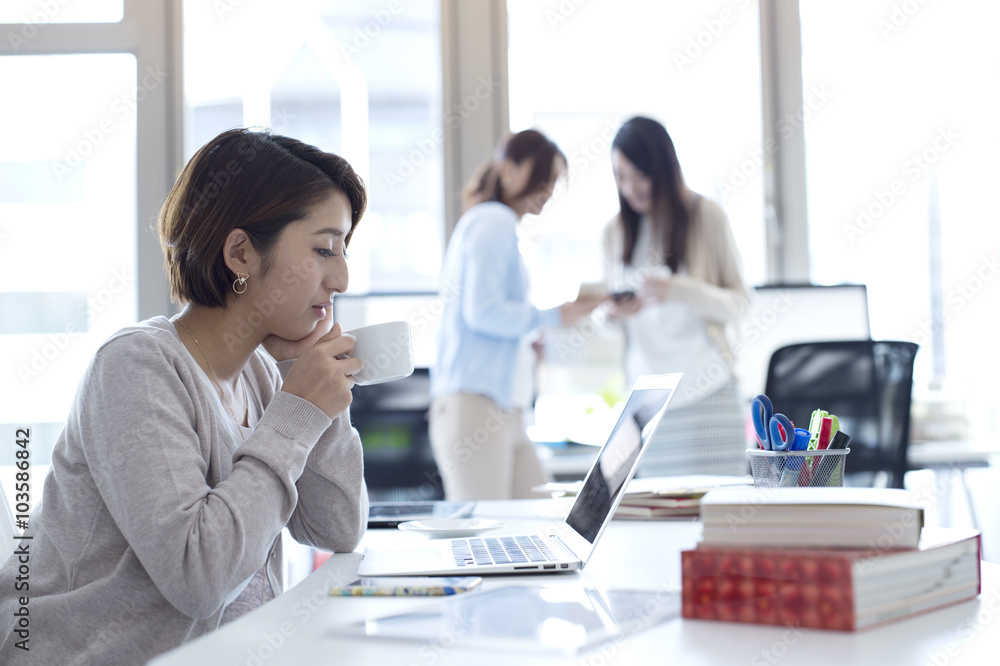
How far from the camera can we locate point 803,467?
0.95 metres

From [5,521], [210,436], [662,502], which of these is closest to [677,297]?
[662,502]

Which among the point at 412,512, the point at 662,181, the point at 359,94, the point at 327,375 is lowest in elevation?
the point at 412,512

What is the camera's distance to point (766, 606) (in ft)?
2.17

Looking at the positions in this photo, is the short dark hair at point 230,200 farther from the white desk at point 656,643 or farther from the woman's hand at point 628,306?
the woman's hand at point 628,306

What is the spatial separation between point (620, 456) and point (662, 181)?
1.57 m

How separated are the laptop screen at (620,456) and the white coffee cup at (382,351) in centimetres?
28

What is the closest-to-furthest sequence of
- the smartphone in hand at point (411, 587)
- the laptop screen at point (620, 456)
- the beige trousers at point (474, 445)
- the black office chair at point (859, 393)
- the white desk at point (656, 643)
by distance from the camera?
1. the white desk at point (656, 643)
2. the smartphone in hand at point (411, 587)
3. the laptop screen at point (620, 456)
4. the black office chair at point (859, 393)
5. the beige trousers at point (474, 445)

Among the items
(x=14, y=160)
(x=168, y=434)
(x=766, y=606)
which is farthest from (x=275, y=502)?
(x=14, y=160)

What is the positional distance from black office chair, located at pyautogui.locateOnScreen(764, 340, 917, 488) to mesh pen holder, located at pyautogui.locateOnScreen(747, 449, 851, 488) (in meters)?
1.16

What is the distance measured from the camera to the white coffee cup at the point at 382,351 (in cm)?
110

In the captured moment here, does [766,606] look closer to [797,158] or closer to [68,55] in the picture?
[797,158]

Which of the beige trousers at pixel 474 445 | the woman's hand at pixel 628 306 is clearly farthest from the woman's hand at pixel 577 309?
the beige trousers at pixel 474 445

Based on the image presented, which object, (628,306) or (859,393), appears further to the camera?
(628,306)

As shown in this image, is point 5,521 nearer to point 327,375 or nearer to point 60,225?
point 327,375
